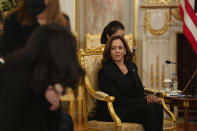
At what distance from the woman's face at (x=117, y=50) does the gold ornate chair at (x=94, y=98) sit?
8.7 inches

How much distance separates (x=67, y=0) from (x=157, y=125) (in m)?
3.10

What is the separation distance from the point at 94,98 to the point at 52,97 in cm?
210

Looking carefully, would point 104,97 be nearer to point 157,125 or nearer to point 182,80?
point 157,125

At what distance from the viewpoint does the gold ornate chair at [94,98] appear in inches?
148

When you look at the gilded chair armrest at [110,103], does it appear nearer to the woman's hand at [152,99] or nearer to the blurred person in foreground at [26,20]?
the woman's hand at [152,99]

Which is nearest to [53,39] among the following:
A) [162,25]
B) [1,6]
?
[1,6]

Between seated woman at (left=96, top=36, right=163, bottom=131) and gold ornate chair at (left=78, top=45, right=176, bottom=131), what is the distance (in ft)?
0.29

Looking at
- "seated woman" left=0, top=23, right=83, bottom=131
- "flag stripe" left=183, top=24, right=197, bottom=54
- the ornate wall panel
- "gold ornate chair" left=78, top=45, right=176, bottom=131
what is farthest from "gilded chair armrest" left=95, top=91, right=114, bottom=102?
the ornate wall panel

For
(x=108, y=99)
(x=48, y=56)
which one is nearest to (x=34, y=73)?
(x=48, y=56)

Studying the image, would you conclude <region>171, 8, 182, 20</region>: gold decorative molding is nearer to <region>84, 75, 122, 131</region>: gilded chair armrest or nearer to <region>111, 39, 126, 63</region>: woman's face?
<region>111, 39, 126, 63</region>: woman's face

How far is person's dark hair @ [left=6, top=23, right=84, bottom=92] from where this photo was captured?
1881mm

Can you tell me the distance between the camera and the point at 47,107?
2.06m

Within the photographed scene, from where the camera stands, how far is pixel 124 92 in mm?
3984

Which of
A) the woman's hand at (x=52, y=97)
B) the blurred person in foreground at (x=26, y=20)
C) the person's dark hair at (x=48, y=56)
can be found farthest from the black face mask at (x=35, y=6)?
the woman's hand at (x=52, y=97)
